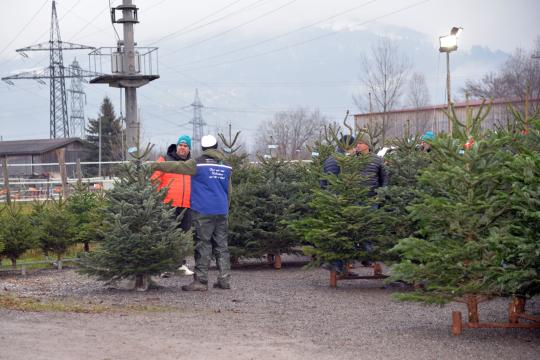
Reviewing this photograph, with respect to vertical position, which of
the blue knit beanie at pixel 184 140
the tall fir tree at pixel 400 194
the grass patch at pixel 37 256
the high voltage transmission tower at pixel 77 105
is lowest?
the grass patch at pixel 37 256

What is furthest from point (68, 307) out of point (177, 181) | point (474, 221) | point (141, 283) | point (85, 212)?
point (85, 212)

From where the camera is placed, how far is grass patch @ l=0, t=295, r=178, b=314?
1102 centimetres

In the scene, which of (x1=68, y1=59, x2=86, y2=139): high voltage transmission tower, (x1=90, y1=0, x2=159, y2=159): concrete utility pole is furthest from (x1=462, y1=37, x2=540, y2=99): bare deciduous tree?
(x1=68, y1=59, x2=86, y2=139): high voltage transmission tower

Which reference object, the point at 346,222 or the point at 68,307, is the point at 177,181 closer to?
the point at 346,222

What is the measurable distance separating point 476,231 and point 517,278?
0.92 metres

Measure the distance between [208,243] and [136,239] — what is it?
1251 mm

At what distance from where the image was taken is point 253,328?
10.0m

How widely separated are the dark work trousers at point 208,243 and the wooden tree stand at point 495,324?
15.2ft

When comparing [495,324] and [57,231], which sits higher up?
[57,231]

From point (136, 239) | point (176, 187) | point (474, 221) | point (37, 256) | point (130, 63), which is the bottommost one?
point (37, 256)

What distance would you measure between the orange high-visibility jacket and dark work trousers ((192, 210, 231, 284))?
1.94 ft

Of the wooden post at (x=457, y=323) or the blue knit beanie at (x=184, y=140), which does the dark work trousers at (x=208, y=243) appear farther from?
the wooden post at (x=457, y=323)

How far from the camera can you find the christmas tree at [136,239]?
41.7 ft

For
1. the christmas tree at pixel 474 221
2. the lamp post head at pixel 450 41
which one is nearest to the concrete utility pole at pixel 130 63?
the lamp post head at pixel 450 41
